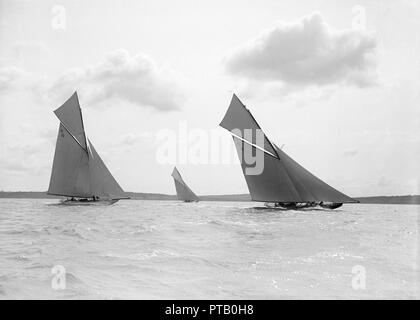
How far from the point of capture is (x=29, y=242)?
17.9m

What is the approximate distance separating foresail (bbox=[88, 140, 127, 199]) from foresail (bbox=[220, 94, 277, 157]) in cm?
1942

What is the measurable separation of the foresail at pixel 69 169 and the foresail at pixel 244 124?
Result: 74.1 ft

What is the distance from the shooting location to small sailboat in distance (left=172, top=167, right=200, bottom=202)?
379 ft

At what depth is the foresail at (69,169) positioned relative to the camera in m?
56.2

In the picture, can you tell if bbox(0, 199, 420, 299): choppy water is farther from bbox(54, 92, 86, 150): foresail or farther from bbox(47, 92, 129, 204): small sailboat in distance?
bbox(54, 92, 86, 150): foresail

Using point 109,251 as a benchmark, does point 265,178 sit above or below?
above

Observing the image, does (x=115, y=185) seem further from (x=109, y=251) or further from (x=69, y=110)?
(x=109, y=251)

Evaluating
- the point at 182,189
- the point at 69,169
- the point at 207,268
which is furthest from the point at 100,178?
the point at 182,189

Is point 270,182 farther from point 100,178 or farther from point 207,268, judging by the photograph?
point 207,268

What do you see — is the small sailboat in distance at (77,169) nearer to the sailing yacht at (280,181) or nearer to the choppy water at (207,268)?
the sailing yacht at (280,181)

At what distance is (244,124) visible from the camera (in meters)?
47.5

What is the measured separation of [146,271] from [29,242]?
30.0 ft

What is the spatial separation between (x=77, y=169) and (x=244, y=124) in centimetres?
2545
